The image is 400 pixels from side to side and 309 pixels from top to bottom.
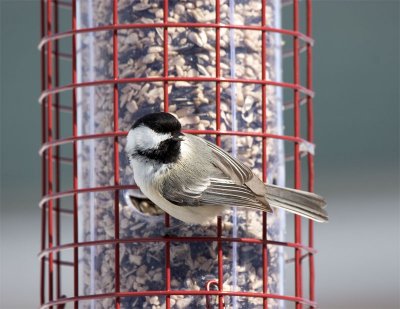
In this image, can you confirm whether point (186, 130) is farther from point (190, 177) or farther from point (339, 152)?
point (339, 152)

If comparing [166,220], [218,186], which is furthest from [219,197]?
[166,220]

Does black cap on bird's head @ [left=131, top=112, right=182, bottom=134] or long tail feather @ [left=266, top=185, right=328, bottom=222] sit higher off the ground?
black cap on bird's head @ [left=131, top=112, right=182, bottom=134]

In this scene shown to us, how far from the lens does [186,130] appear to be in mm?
6742

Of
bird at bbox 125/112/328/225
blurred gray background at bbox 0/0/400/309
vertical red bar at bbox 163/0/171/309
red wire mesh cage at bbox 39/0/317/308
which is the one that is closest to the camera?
bird at bbox 125/112/328/225

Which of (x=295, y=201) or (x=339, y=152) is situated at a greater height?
(x=339, y=152)

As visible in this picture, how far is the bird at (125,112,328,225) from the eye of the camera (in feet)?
21.3

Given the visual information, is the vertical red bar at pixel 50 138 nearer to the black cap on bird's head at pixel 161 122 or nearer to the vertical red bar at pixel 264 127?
the black cap on bird's head at pixel 161 122

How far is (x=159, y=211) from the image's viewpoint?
6.89 metres

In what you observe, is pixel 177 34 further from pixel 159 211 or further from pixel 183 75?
pixel 159 211

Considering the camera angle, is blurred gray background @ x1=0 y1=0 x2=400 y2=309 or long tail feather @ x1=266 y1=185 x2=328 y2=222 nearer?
long tail feather @ x1=266 y1=185 x2=328 y2=222

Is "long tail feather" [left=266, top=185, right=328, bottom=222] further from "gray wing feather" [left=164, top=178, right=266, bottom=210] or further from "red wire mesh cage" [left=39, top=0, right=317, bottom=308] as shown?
"gray wing feather" [left=164, top=178, right=266, bottom=210]

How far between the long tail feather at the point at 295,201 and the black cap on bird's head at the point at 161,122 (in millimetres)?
684

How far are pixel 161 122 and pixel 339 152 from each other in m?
6.73

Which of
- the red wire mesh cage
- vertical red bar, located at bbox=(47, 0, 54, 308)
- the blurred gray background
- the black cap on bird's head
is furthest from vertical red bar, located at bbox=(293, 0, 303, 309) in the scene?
the blurred gray background
